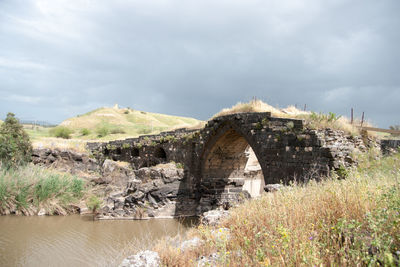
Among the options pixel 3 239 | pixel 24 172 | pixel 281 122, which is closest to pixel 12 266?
pixel 3 239

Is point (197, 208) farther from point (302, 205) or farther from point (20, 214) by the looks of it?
point (302, 205)

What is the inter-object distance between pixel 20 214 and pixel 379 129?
13.7m

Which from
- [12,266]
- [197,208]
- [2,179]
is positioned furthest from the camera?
[197,208]

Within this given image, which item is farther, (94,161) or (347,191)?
(94,161)

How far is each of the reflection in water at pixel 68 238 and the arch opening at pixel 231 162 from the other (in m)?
2.78

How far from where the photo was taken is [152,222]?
12.5m

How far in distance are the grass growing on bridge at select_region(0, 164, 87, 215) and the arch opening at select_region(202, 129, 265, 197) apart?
20.9ft

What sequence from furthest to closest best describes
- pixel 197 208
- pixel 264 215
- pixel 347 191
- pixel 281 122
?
pixel 197 208, pixel 281 122, pixel 264 215, pixel 347 191

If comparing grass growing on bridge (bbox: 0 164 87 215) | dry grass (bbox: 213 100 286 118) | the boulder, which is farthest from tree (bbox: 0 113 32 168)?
dry grass (bbox: 213 100 286 118)

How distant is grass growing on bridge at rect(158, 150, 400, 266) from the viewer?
2750 mm

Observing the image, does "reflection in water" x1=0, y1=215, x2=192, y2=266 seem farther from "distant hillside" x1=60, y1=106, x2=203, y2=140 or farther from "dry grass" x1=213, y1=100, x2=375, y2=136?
"distant hillside" x1=60, y1=106, x2=203, y2=140

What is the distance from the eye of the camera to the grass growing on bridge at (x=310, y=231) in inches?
108

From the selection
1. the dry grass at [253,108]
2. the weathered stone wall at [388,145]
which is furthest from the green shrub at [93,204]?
the weathered stone wall at [388,145]

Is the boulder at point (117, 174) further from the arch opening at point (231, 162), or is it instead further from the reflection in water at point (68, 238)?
the arch opening at point (231, 162)
